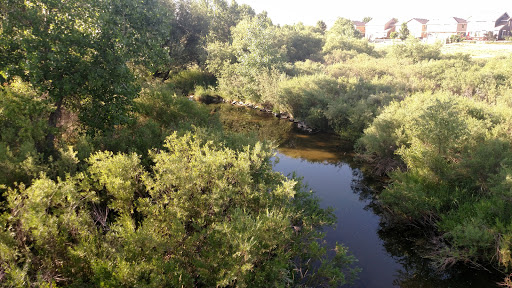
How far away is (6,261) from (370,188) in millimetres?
14165

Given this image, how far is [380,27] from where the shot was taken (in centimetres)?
9488

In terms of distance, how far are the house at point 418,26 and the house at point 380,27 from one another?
5.71 meters

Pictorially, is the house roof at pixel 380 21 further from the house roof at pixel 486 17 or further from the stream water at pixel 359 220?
the stream water at pixel 359 220

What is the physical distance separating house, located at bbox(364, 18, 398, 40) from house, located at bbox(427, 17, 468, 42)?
11735 mm

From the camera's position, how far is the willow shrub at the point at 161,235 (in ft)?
18.7

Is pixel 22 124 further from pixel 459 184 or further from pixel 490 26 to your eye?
pixel 490 26

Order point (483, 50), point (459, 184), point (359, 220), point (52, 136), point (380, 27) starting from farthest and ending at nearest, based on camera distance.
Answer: point (380, 27), point (483, 50), point (359, 220), point (459, 184), point (52, 136)

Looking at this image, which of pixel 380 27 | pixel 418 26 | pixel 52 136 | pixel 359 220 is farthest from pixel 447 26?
pixel 52 136

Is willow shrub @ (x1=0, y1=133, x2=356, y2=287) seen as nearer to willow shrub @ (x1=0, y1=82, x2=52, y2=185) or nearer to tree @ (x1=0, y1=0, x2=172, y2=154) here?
willow shrub @ (x1=0, y1=82, x2=52, y2=185)

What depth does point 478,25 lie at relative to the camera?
73375 mm

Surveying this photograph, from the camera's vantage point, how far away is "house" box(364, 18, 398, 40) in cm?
9344

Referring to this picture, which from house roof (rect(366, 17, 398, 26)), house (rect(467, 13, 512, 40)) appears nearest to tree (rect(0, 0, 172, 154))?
house (rect(467, 13, 512, 40))

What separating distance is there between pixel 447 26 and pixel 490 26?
13.3 m

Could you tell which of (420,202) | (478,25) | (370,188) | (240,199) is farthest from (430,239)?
(478,25)
